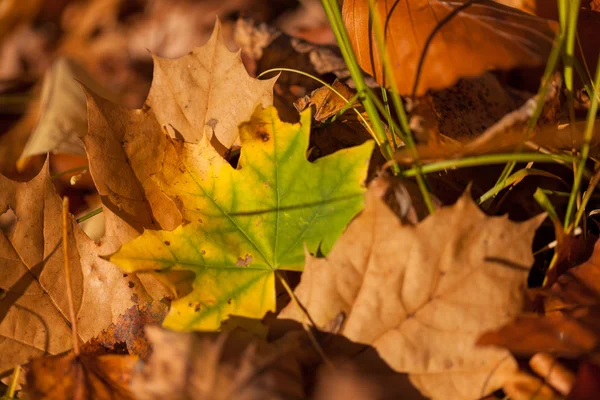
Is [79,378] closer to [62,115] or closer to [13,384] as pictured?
[13,384]

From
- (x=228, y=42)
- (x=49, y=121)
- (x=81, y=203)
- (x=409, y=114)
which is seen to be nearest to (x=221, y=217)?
(x=409, y=114)

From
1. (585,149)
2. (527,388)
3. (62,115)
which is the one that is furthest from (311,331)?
(62,115)

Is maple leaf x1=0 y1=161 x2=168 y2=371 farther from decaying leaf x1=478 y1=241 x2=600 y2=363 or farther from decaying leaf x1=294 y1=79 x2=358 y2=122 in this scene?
decaying leaf x1=478 y1=241 x2=600 y2=363

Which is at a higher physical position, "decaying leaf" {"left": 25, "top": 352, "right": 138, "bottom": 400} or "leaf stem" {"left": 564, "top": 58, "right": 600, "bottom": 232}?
"leaf stem" {"left": 564, "top": 58, "right": 600, "bottom": 232}

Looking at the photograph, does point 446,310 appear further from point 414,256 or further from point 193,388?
point 193,388

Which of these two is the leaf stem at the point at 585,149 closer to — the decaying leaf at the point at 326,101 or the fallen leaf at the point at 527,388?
the fallen leaf at the point at 527,388

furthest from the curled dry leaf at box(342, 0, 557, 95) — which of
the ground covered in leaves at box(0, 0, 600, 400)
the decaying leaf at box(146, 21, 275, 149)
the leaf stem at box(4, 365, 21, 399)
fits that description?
the leaf stem at box(4, 365, 21, 399)
